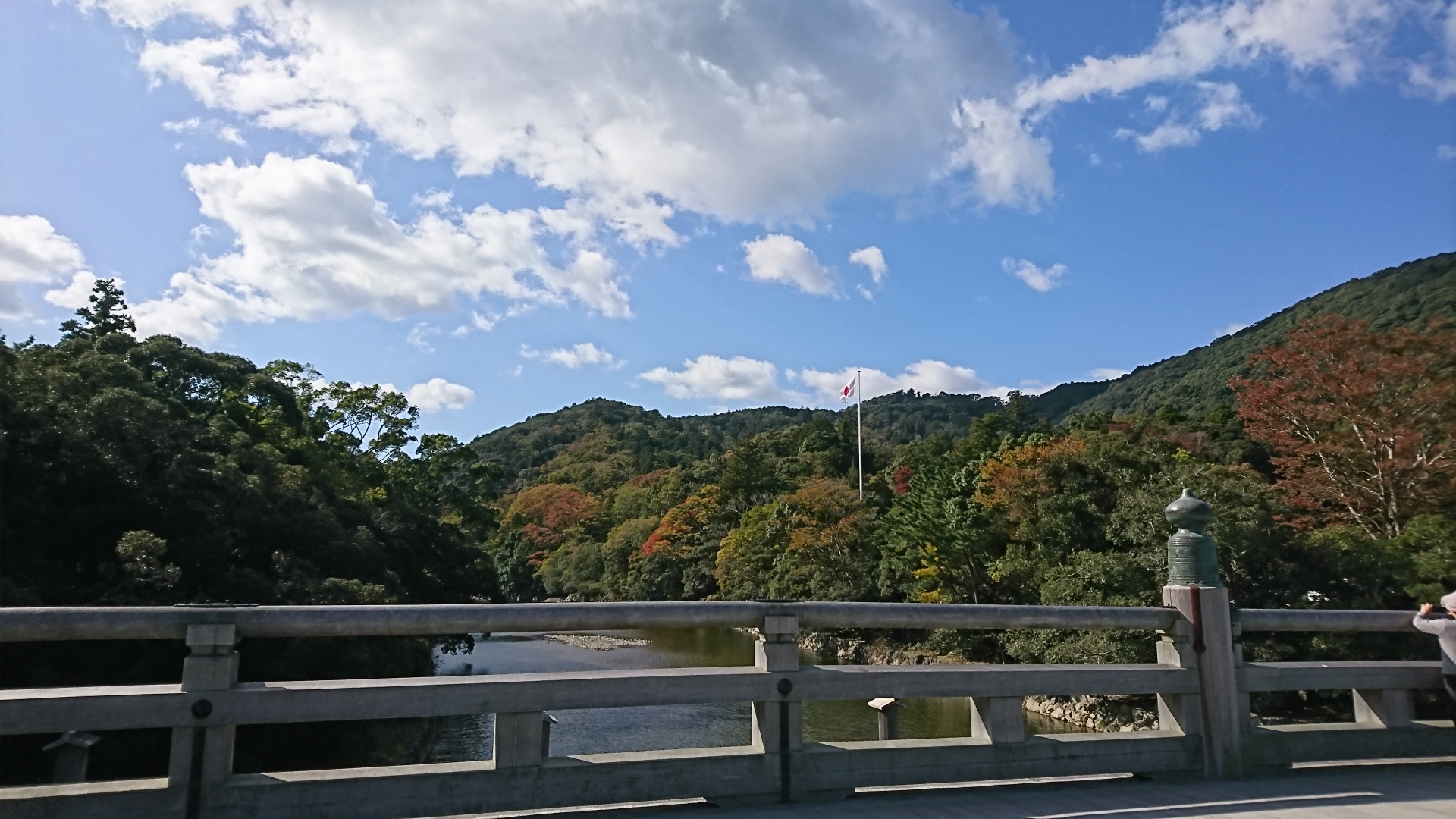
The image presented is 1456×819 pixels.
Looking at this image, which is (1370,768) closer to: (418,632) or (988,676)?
(988,676)

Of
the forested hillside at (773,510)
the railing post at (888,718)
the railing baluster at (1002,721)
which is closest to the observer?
the railing baluster at (1002,721)

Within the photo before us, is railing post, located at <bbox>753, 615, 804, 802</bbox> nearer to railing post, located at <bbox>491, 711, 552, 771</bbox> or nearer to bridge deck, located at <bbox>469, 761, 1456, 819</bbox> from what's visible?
bridge deck, located at <bbox>469, 761, 1456, 819</bbox>

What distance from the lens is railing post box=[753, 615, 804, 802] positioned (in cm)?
409

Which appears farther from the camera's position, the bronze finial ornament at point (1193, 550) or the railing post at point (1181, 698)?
the bronze finial ornament at point (1193, 550)

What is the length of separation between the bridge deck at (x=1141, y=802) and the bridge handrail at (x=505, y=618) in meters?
0.79

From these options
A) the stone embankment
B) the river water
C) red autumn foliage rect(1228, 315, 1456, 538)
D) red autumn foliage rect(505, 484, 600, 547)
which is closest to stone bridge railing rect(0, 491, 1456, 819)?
the stone embankment

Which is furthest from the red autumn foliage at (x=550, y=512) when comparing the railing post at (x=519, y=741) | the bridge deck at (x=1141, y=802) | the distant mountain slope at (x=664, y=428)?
the railing post at (x=519, y=741)

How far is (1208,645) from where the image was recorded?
4.89 metres

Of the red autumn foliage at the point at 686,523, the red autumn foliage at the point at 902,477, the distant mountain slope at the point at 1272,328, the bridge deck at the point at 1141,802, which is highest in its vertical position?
the distant mountain slope at the point at 1272,328

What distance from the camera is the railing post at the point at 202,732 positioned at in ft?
11.3

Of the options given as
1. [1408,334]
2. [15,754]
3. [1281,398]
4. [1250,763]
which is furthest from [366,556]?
[1408,334]

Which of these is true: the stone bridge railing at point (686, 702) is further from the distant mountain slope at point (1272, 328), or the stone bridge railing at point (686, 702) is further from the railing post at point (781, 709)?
the distant mountain slope at point (1272, 328)

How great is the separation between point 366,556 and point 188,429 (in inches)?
156

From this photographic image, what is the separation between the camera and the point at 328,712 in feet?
11.7
